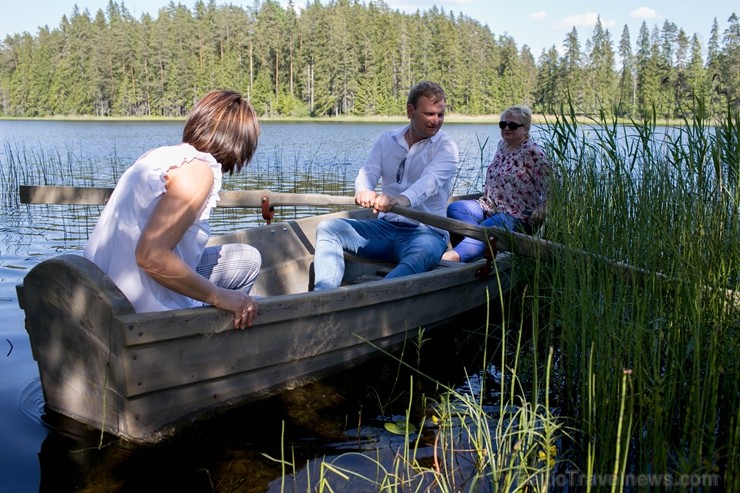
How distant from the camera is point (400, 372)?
4.56m

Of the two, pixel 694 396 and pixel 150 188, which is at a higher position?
pixel 150 188

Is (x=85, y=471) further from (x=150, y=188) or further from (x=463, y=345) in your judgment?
(x=463, y=345)

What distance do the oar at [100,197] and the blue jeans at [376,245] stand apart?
247 mm

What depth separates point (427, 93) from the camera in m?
4.86

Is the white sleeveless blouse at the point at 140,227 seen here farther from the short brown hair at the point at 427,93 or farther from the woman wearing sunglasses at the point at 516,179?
the woman wearing sunglasses at the point at 516,179

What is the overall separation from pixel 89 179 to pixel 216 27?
228 feet

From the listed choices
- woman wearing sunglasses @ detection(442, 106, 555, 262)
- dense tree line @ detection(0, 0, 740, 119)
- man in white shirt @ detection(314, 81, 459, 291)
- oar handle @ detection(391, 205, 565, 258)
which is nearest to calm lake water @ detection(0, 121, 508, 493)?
man in white shirt @ detection(314, 81, 459, 291)

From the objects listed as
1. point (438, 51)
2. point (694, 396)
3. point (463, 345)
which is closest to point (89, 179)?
point (463, 345)

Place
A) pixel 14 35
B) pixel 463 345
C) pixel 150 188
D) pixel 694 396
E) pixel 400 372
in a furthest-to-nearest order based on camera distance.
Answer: pixel 14 35, pixel 463 345, pixel 400 372, pixel 150 188, pixel 694 396

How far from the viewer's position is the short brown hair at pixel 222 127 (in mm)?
3072

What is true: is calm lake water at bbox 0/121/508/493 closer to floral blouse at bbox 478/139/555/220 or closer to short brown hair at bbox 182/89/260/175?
floral blouse at bbox 478/139/555/220

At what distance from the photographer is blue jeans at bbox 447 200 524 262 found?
5.55 m

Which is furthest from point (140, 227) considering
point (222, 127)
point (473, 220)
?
point (473, 220)

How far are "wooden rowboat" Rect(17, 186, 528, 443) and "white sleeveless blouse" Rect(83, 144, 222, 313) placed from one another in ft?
0.29
